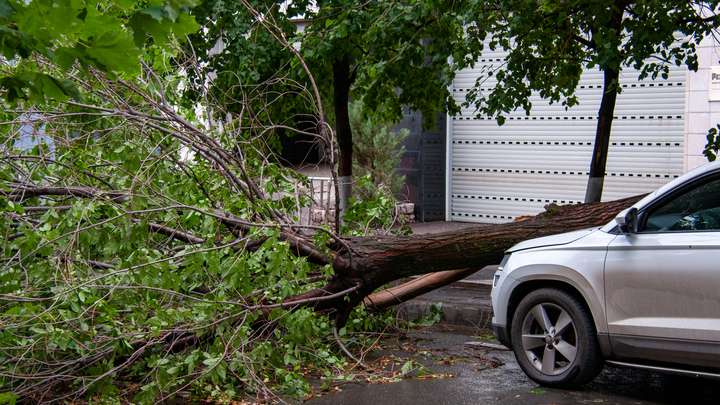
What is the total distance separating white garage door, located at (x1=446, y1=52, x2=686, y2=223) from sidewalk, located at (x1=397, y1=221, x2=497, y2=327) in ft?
18.5

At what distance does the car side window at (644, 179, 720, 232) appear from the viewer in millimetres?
4254

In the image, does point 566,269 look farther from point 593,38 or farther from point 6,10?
point 6,10

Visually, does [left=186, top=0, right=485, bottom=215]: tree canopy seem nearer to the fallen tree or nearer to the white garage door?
the fallen tree

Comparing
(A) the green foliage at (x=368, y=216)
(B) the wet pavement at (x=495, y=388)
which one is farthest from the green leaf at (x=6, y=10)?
(A) the green foliage at (x=368, y=216)

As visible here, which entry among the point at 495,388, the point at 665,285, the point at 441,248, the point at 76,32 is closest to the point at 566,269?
the point at 665,285

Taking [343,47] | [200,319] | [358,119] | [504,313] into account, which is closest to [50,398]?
[200,319]

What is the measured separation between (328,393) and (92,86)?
361cm

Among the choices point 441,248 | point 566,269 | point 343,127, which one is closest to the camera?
point 566,269

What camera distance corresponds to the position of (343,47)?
27.1 ft

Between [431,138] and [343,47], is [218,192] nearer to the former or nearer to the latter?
[343,47]

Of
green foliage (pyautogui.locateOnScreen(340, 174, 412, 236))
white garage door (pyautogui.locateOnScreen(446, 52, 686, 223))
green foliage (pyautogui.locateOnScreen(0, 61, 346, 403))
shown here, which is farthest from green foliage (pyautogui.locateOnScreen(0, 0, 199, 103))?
white garage door (pyautogui.locateOnScreen(446, 52, 686, 223))

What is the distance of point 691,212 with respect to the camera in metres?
4.38

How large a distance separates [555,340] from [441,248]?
5.39 ft

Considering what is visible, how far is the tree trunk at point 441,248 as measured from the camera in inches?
234
